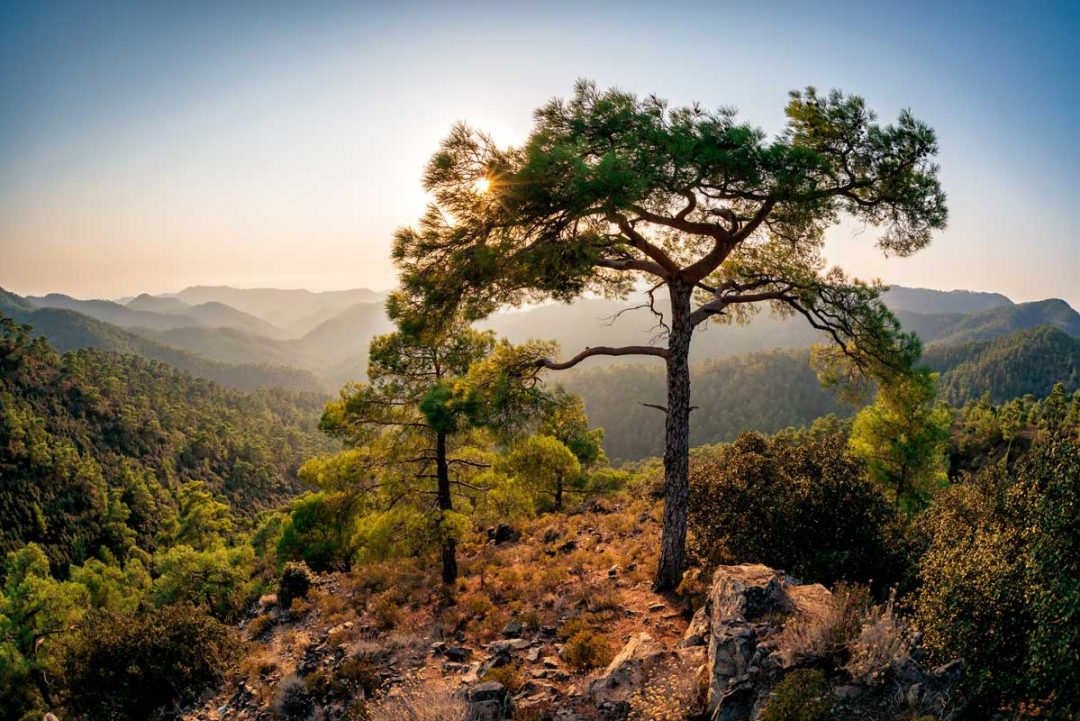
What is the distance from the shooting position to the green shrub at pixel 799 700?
4281 mm

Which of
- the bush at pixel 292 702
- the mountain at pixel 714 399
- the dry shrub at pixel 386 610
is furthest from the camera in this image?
the mountain at pixel 714 399

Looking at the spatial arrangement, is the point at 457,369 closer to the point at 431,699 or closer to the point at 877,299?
the point at 431,699

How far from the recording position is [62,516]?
7906cm

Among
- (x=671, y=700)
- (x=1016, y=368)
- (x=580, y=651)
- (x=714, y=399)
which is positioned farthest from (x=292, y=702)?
(x=1016, y=368)

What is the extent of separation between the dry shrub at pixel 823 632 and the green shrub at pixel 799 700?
1.47 ft

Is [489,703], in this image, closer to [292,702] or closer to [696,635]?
[696,635]

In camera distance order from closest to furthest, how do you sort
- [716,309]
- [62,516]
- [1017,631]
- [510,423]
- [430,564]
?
[1017,631] < [510,423] < [716,309] < [430,564] < [62,516]

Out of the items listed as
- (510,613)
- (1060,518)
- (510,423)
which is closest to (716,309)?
(510,423)

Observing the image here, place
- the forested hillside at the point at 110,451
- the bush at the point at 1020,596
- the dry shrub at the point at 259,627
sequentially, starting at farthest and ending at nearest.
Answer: the forested hillside at the point at 110,451 < the dry shrub at the point at 259,627 < the bush at the point at 1020,596

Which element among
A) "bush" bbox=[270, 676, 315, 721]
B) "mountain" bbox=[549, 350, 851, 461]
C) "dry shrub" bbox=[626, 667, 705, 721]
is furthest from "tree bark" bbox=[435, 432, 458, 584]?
"mountain" bbox=[549, 350, 851, 461]

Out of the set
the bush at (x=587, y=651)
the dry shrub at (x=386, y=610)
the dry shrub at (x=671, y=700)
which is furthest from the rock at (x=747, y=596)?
the dry shrub at (x=386, y=610)

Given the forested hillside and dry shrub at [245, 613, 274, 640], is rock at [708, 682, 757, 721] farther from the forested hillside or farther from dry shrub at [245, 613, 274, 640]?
the forested hillside

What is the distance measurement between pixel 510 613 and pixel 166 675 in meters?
7.05

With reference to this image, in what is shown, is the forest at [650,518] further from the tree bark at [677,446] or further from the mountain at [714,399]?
the mountain at [714,399]
